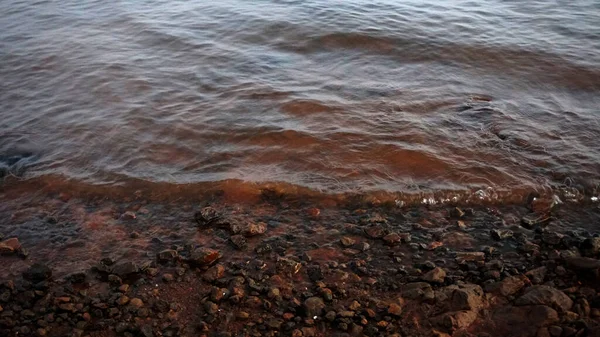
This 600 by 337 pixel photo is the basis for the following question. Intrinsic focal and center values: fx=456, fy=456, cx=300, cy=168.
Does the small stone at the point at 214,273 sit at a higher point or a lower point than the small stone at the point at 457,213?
lower

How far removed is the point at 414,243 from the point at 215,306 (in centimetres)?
210

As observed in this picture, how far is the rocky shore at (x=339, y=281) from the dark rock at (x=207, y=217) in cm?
2

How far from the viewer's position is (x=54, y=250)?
4805mm

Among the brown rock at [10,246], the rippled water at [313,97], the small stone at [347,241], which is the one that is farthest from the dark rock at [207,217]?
the brown rock at [10,246]

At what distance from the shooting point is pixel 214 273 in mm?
4367

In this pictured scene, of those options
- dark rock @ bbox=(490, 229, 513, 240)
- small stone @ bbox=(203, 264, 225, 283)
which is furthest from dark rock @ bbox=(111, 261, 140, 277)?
dark rock @ bbox=(490, 229, 513, 240)

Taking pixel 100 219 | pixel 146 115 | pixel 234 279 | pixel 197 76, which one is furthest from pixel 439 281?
pixel 197 76

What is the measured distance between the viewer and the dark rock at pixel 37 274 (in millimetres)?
4355

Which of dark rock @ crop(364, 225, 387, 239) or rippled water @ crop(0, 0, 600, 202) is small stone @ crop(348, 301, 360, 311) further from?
rippled water @ crop(0, 0, 600, 202)

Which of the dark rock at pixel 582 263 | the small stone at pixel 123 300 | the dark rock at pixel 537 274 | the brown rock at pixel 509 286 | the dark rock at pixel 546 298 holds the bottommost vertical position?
the small stone at pixel 123 300

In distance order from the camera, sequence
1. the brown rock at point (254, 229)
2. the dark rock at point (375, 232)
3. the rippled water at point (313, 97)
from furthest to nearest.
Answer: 1. the rippled water at point (313, 97)
2. the brown rock at point (254, 229)
3. the dark rock at point (375, 232)

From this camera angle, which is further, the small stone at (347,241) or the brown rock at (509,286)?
the small stone at (347,241)

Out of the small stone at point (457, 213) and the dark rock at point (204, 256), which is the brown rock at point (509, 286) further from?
the dark rock at point (204, 256)

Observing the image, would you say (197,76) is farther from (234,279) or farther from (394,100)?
(234,279)
